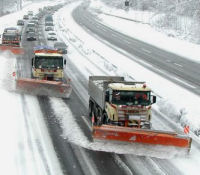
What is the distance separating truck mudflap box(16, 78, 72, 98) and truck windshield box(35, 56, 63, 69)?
6.09ft

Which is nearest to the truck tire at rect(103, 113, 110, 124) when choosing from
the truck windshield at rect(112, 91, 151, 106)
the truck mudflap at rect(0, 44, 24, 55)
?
the truck windshield at rect(112, 91, 151, 106)

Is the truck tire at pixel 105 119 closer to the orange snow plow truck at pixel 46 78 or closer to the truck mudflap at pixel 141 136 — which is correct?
the truck mudflap at pixel 141 136

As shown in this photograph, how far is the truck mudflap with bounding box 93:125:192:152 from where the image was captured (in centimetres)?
1633

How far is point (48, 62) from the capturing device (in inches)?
1134

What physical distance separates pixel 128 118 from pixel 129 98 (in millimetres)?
834

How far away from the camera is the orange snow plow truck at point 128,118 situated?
16375mm

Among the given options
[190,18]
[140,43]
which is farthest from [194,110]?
[190,18]

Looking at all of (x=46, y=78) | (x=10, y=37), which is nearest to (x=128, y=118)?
(x=46, y=78)

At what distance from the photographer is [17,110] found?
23047mm

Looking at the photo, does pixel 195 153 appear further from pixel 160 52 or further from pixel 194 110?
pixel 160 52

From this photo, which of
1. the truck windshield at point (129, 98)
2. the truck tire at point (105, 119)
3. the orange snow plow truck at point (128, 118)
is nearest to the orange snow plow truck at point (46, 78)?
the orange snow plow truck at point (128, 118)

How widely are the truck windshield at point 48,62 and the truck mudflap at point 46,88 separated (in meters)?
1.85

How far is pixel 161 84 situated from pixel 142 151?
15755mm

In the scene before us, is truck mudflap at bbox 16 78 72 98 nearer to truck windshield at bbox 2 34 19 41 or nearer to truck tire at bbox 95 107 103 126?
truck tire at bbox 95 107 103 126
